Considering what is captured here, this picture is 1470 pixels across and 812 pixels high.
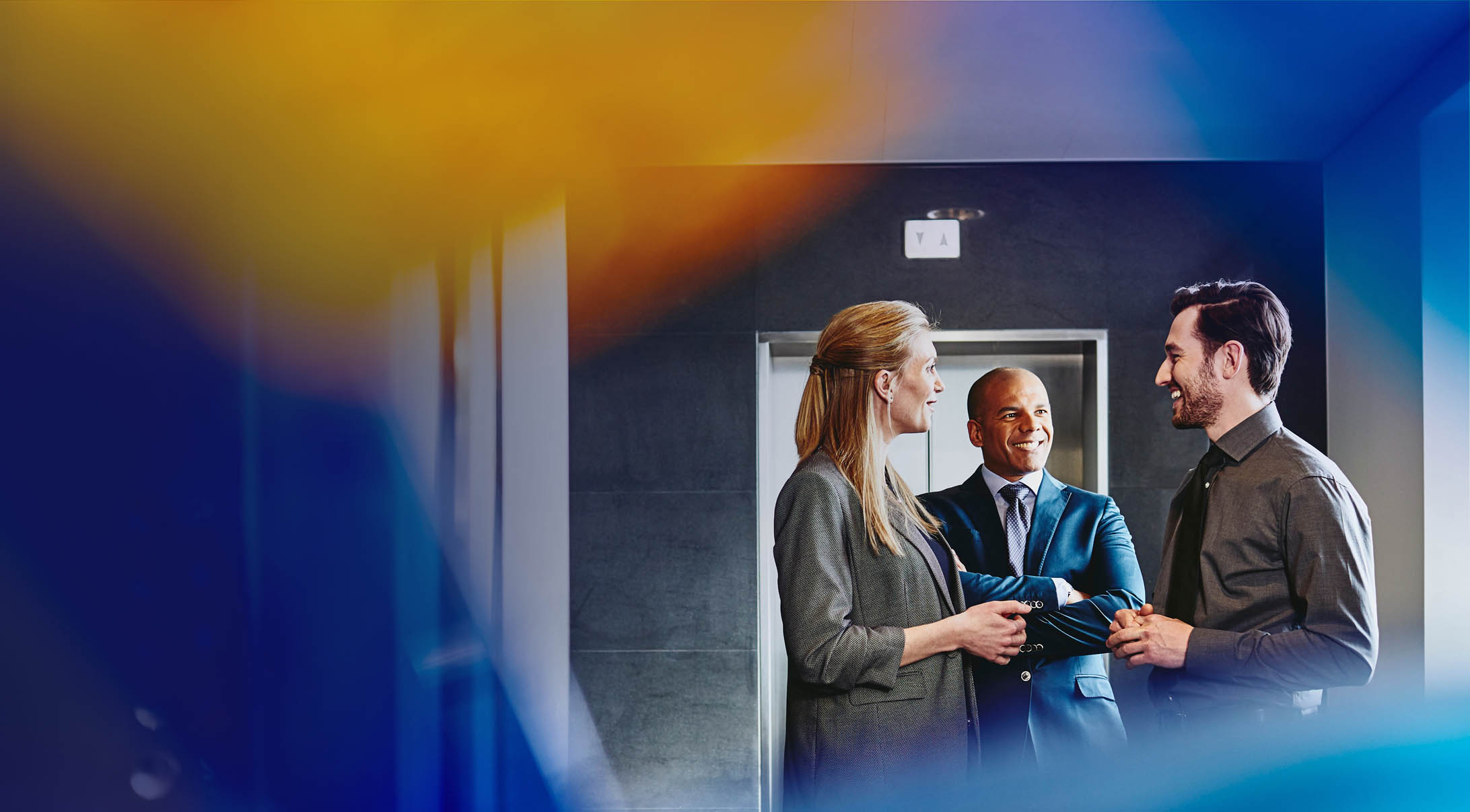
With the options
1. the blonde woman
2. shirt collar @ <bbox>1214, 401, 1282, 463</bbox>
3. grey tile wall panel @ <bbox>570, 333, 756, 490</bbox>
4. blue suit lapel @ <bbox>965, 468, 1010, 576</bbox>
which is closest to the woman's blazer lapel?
the blonde woman

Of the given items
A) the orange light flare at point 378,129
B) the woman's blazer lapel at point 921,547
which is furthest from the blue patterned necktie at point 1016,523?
the orange light flare at point 378,129

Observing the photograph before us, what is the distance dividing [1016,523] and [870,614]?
46cm

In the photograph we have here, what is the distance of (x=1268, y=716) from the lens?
1.65 metres

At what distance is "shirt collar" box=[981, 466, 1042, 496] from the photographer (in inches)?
78.7

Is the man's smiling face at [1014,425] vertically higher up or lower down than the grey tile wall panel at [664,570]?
higher up

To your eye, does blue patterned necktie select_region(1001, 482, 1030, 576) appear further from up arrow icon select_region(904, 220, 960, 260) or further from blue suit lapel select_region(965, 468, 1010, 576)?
up arrow icon select_region(904, 220, 960, 260)

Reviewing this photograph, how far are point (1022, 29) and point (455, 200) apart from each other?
1.68m

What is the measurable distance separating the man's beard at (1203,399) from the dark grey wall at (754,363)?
5.30 feet

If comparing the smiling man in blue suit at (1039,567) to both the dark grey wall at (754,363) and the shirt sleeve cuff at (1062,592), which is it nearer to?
the shirt sleeve cuff at (1062,592)

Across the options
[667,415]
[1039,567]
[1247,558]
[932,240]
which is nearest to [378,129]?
[667,415]

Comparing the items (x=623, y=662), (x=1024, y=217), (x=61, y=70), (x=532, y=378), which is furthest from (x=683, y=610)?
(x=61, y=70)

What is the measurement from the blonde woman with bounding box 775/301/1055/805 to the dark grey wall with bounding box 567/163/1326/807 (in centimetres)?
164

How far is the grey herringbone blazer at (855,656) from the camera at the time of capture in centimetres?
160

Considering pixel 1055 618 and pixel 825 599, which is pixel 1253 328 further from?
pixel 825 599
